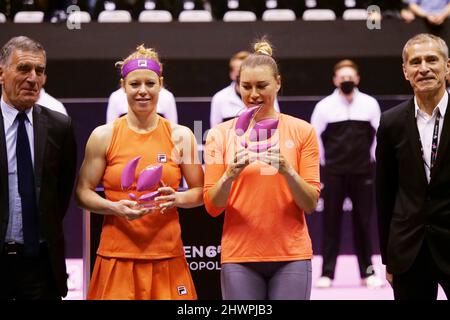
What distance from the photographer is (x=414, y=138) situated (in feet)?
12.2

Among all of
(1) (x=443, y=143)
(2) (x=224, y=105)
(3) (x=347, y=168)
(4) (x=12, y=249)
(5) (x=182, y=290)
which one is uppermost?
(2) (x=224, y=105)

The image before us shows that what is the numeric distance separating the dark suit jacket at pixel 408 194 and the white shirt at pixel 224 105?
3.53 meters

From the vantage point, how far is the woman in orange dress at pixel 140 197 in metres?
3.75

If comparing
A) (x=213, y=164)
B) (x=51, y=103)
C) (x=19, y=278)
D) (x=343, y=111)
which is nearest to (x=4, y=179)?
(x=19, y=278)

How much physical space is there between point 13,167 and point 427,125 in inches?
75.5

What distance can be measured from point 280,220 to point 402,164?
24.8 inches

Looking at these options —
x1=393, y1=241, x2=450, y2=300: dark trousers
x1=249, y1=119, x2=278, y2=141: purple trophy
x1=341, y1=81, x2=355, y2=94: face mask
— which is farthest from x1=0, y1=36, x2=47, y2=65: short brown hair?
x1=341, y1=81, x2=355, y2=94: face mask

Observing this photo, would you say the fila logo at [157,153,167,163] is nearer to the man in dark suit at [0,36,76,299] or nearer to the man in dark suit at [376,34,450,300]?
the man in dark suit at [0,36,76,299]

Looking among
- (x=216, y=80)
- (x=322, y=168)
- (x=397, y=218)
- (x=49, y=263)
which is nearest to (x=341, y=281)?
(x=322, y=168)

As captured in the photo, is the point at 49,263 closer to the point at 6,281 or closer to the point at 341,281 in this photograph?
the point at 6,281

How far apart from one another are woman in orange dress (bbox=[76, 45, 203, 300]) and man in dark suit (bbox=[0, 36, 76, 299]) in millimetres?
174

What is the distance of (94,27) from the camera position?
26.5ft

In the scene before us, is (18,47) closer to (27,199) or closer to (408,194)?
(27,199)
